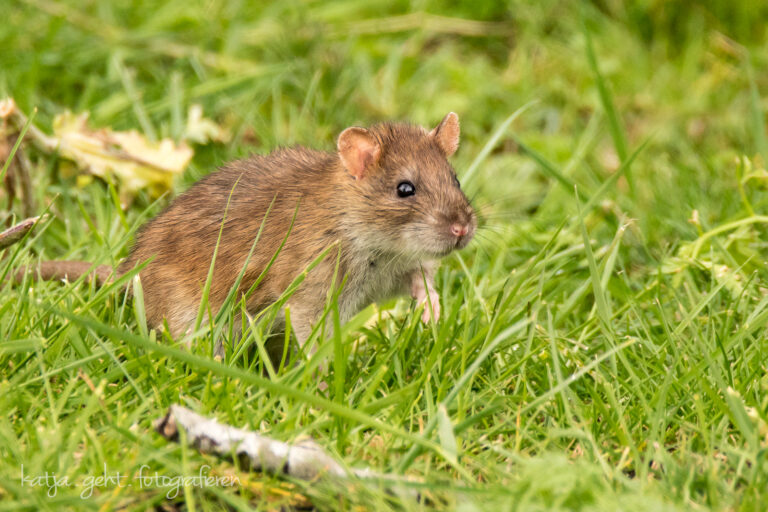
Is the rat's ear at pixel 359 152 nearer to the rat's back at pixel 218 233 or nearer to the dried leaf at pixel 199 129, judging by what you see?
the rat's back at pixel 218 233

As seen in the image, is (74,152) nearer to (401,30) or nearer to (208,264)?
(208,264)

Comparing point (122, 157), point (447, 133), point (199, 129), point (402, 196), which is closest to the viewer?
point (402, 196)

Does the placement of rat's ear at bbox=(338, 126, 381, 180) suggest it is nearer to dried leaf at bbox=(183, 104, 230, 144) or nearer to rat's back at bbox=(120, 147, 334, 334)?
rat's back at bbox=(120, 147, 334, 334)

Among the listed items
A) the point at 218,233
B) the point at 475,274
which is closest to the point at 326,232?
the point at 218,233

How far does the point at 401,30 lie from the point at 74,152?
3.56 metres

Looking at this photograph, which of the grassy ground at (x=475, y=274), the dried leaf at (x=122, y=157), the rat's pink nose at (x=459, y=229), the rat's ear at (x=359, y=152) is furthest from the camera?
the dried leaf at (x=122, y=157)

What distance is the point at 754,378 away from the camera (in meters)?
3.37

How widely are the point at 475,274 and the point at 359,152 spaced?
2.44 feet

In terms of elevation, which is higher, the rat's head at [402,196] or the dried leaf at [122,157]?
the rat's head at [402,196]

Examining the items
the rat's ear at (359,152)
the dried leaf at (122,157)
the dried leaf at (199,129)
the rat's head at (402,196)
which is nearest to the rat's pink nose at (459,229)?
the rat's head at (402,196)

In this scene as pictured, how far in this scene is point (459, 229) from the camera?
156 inches

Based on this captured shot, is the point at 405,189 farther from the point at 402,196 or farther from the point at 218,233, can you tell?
the point at 218,233

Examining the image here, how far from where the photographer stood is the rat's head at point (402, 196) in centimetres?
398

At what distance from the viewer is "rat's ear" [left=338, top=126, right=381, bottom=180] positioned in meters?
4.06
